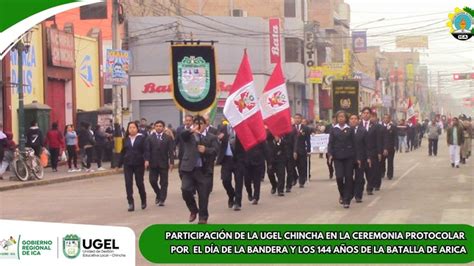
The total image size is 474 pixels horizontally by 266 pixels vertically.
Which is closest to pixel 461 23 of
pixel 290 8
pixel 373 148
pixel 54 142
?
pixel 373 148

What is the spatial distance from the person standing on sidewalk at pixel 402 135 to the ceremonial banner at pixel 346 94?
16.3 feet

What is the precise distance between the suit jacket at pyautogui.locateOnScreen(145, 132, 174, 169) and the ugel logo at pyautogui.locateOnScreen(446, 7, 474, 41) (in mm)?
6482

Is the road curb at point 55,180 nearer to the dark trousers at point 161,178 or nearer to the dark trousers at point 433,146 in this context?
the dark trousers at point 161,178

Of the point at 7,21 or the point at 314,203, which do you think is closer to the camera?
the point at 7,21

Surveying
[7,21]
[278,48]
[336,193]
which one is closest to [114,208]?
[336,193]

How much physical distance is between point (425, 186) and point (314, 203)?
466 centimetres

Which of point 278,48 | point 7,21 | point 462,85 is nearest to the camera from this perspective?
point 7,21

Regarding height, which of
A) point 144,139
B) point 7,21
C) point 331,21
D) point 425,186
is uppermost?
point 331,21

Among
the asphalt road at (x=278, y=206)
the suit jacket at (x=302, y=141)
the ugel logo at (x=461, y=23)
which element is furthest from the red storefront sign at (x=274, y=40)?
the ugel logo at (x=461, y=23)

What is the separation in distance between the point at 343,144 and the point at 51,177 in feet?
44.1

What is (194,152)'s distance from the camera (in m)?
13.1

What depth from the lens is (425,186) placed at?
20.3 metres

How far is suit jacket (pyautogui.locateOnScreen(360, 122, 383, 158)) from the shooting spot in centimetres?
1885

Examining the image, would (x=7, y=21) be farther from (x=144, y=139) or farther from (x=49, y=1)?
(x=144, y=139)
